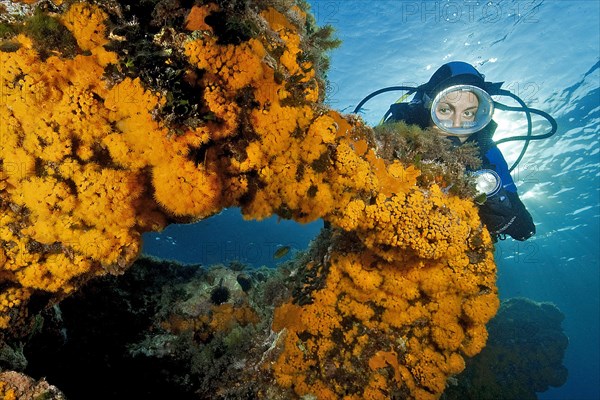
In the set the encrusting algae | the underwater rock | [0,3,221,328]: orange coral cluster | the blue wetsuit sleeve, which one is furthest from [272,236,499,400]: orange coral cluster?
the underwater rock

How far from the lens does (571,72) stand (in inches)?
580

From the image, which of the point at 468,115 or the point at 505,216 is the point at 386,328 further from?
the point at 468,115

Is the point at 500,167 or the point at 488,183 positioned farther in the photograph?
the point at 500,167

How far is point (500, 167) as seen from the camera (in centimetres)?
618

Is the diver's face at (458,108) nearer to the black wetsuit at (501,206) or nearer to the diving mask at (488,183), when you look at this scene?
the black wetsuit at (501,206)

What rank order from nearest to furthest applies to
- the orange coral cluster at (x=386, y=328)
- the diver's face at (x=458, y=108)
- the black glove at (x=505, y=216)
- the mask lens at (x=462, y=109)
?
1. the orange coral cluster at (x=386, y=328)
2. the black glove at (x=505, y=216)
3. the mask lens at (x=462, y=109)
4. the diver's face at (x=458, y=108)

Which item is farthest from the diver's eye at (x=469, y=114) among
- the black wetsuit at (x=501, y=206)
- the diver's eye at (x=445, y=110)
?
the black wetsuit at (x=501, y=206)

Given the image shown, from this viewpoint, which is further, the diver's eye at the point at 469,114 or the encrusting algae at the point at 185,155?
the diver's eye at the point at 469,114

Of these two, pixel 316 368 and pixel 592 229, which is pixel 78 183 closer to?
pixel 316 368

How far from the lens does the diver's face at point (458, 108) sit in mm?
5785

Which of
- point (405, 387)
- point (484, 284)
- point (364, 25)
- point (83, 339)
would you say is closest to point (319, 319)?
point (405, 387)

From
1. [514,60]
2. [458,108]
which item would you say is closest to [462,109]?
[458,108]

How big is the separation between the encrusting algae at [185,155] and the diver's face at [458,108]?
2051 mm

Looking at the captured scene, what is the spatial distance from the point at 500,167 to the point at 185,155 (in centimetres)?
585
